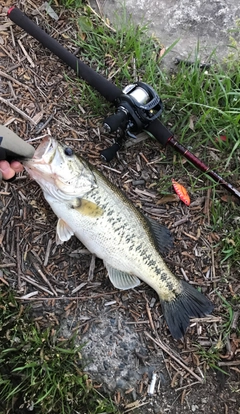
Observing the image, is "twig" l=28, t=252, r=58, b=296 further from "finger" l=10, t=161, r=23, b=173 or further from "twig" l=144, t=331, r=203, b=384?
"twig" l=144, t=331, r=203, b=384

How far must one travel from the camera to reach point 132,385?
3.69 meters

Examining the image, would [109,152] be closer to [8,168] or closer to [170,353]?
[8,168]

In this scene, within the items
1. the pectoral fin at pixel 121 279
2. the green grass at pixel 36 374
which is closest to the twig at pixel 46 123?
the pectoral fin at pixel 121 279

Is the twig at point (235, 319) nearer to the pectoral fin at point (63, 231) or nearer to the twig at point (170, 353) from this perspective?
the twig at point (170, 353)

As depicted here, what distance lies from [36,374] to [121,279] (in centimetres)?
94

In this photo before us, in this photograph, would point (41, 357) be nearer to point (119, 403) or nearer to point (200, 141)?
point (119, 403)

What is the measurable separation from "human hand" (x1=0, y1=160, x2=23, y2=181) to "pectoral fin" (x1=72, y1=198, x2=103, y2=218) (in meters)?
0.49

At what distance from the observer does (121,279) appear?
3.70 metres

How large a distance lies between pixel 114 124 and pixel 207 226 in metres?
1.23

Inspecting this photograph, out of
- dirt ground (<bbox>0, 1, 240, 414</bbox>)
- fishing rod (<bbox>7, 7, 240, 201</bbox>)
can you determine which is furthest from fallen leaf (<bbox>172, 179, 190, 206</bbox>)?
fishing rod (<bbox>7, 7, 240, 201</bbox>)

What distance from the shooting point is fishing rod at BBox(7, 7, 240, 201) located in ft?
12.5

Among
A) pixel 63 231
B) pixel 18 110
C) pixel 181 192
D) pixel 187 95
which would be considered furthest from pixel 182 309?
pixel 18 110

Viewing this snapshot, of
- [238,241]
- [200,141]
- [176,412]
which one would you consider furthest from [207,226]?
[176,412]

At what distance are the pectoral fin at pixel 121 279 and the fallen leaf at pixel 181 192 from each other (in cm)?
86
